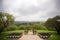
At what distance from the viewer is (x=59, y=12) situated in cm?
325

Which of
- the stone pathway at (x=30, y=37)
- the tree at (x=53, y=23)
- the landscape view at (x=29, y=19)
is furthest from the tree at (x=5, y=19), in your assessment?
the tree at (x=53, y=23)

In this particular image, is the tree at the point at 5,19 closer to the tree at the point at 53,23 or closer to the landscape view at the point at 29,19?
the landscape view at the point at 29,19

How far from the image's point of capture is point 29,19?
10.6 ft

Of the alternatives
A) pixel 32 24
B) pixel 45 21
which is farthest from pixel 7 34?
pixel 45 21

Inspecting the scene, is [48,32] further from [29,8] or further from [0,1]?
[0,1]

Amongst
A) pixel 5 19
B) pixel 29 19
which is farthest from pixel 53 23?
pixel 5 19

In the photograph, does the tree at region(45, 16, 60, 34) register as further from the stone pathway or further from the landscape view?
the stone pathway

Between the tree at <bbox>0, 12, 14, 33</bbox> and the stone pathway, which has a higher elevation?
the tree at <bbox>0, 12, 14, 33</bbox>

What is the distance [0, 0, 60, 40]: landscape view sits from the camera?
3229 millimetres

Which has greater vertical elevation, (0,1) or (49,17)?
(0,1)

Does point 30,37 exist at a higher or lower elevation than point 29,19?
lower

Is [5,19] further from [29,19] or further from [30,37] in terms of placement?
[30,37]

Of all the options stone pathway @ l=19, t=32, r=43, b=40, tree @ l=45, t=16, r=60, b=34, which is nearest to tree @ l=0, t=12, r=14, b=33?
stone pathway @ l=19, t=32, r=43, b=40

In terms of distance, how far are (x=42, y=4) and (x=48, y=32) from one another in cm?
58
